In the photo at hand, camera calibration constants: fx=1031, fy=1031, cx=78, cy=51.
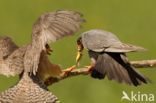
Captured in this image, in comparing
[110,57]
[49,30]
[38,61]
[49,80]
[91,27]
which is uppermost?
[49,30]

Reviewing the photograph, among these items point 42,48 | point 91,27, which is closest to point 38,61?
point 42,48

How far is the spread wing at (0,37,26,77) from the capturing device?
5883 mm

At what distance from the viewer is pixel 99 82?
10.9m

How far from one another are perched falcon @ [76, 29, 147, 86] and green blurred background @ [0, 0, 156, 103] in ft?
13.3

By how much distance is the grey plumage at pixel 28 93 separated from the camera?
549 cm

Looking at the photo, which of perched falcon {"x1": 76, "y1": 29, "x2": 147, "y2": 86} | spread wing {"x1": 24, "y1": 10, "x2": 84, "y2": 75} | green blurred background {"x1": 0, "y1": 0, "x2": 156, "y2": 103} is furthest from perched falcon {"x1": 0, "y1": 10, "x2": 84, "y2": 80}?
green blurred background {"x1": 0, "y1": 0, "x2": 156, "y2": 103}

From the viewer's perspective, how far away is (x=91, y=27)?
12180 millimetres

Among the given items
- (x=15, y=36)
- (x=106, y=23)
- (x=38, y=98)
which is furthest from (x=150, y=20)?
(x=38, y=98)

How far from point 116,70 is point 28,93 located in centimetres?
55

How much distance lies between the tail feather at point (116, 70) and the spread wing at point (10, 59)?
0.43 metres

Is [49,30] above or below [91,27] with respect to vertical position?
above

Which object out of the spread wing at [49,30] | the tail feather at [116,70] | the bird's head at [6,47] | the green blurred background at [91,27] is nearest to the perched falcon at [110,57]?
the tail feather at [116,70]

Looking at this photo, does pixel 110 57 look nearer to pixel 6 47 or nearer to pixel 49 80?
pixel 49 80

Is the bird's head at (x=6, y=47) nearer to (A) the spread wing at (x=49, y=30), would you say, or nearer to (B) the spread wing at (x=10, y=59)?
(B) the spread wing at (x=10, y=59)
